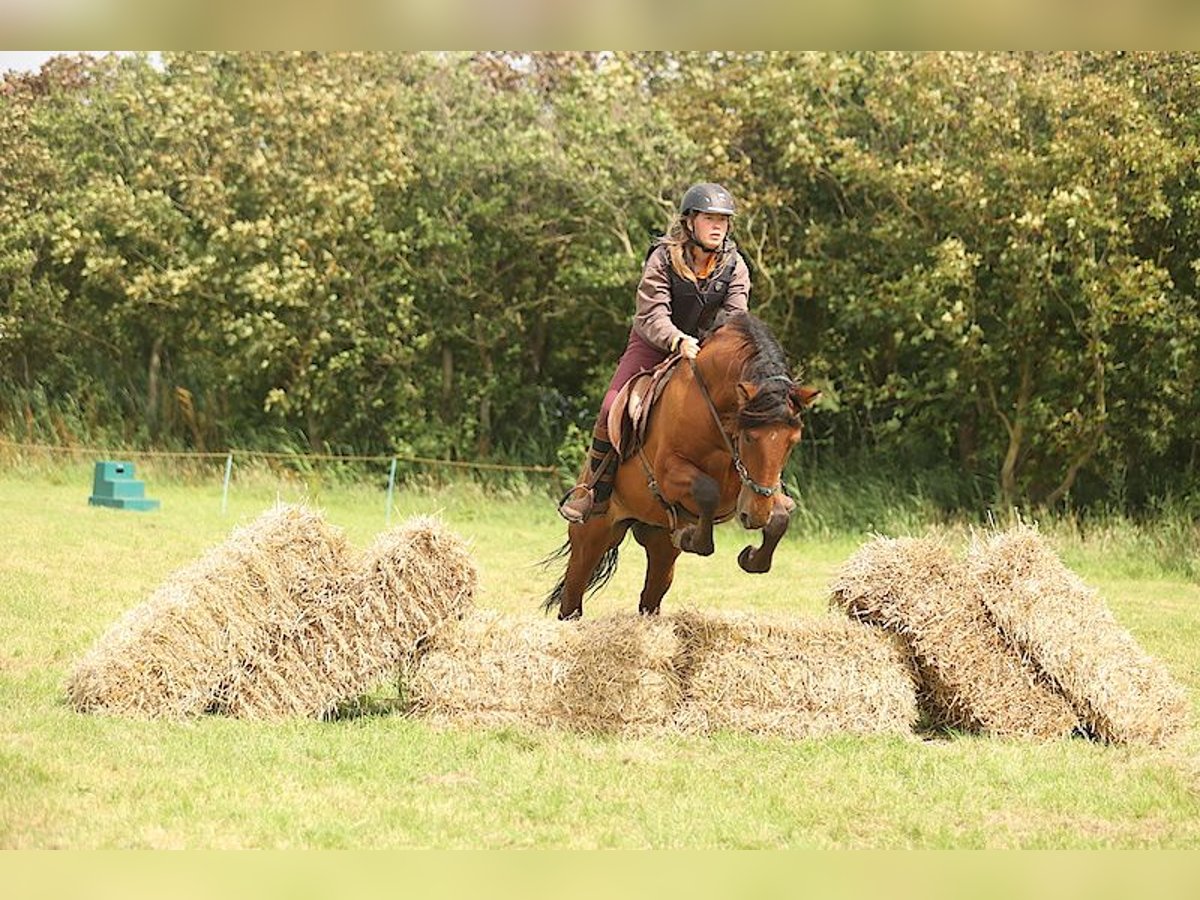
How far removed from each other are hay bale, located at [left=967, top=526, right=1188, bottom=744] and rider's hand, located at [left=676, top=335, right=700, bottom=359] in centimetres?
143

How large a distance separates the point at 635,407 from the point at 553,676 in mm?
1124

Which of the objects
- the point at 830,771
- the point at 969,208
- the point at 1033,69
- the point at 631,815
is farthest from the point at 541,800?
the point at 1033,69

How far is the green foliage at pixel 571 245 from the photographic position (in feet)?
43.5

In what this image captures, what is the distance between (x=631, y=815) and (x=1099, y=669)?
2143mm

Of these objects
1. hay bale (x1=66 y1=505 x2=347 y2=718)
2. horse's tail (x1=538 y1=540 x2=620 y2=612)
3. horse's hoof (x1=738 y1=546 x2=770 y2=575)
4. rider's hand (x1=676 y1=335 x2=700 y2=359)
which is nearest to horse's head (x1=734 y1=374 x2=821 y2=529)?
horse's hoof (x1=738 y1=546 x2=770 y2=575)

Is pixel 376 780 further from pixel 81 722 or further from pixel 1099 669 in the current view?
pixel 1099 669

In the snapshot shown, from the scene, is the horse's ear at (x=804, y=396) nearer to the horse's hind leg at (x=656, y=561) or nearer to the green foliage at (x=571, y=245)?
the horse's hind leg at (x=656, y=561)

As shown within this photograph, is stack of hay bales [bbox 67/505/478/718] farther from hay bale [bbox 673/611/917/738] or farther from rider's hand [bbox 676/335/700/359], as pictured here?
rider's hand [bbox 676/335/700/359]

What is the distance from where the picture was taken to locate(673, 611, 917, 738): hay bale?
5441mm

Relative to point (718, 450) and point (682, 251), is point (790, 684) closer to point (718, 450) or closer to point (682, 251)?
point (718, 450)

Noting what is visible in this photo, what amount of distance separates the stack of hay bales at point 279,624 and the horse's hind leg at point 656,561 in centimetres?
98

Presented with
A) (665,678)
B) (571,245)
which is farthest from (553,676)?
(571,245)

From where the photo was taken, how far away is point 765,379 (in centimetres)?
489

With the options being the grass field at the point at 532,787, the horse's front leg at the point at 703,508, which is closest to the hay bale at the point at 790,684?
the grass field at the point at 532,787
